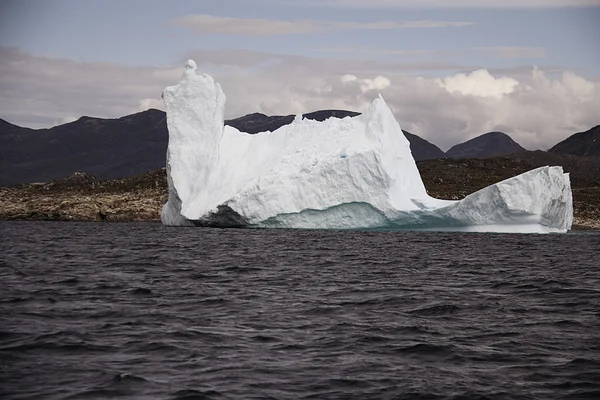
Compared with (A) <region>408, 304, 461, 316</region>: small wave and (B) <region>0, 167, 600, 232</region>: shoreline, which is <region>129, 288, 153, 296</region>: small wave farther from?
(B) <region>0, 167, 600, 232</region>: shoreline

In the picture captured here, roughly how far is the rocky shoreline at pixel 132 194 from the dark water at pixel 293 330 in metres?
45.7

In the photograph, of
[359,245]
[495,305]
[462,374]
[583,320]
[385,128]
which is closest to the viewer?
[462,374]

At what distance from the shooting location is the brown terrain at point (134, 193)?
216 feet

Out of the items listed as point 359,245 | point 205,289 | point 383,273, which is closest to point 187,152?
point 359,245

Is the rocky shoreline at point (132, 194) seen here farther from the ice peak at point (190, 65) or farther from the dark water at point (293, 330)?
the dark water at point (293, 330)

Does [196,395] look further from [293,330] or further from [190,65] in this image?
[190,65]

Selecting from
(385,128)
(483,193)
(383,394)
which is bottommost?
(383,394)

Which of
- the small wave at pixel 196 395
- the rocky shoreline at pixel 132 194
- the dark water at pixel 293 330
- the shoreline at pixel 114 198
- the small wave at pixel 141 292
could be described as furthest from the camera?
the rocky shoreline at pixel 132 194

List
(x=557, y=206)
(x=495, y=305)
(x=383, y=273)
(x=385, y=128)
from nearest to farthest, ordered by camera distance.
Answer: (x=495, y=305)
(x=383, y=273)
(x=557, y=206)
(x=385, y=128)

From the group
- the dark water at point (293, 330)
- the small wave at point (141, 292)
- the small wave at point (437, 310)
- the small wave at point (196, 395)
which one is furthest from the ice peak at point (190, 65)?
the small wave at point (196, 395)

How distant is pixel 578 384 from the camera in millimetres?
8234

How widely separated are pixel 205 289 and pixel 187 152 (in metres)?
30.1

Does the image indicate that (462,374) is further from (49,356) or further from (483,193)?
(483,193)

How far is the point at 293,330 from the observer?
35.7 feet
